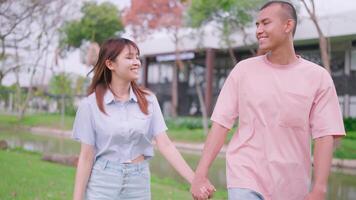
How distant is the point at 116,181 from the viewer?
2920mm

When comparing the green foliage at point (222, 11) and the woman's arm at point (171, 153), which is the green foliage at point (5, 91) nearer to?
the green foliage at point (222, 11)

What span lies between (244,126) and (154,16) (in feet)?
87.4

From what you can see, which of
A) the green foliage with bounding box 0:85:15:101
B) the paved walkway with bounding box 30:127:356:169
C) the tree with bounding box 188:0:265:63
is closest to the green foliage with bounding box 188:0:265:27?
the tree with bounding box 188:0:265:63

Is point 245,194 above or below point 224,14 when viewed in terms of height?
below

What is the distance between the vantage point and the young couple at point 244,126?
2.59m

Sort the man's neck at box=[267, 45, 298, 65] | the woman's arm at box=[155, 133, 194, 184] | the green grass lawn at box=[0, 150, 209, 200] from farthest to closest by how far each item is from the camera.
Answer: the green grass lawn at box=[0, 150, 209, 200] < the woman's arm at box=[155, 133, 194, 184] < the man's neck at box=[267, 45, 298, 65]

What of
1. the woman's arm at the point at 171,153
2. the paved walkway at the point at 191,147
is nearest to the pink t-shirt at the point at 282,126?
the woman's arm at the point at 171,153

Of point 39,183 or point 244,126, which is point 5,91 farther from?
point 244,126

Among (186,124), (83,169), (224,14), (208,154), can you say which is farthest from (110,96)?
(186,124)

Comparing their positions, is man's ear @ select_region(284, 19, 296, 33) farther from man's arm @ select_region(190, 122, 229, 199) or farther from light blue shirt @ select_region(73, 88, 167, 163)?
light blue shirt @ select_region(73, 88, 167, 163)

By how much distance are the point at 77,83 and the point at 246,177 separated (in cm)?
4554

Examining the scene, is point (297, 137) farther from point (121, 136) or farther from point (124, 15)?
point (124, 15)

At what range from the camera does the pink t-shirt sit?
2582 millimetres

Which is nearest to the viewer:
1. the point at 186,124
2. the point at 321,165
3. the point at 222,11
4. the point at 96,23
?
the point at 321,165
